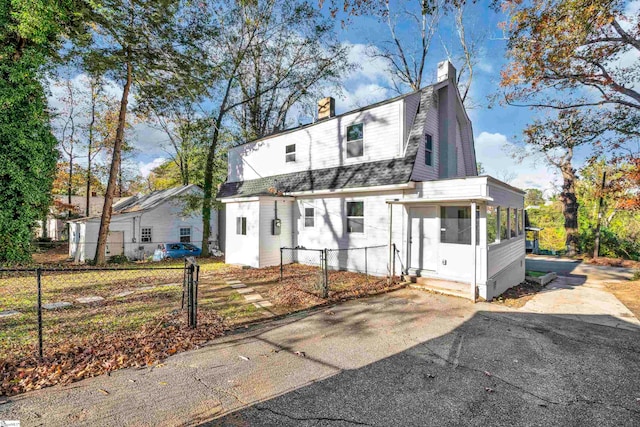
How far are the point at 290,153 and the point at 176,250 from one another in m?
9.91

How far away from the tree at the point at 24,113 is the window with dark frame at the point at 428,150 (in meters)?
14.0

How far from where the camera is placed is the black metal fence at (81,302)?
4645 millimetres

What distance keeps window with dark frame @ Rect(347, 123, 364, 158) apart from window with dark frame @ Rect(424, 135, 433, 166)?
2.37m

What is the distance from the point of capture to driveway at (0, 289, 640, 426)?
3.00m

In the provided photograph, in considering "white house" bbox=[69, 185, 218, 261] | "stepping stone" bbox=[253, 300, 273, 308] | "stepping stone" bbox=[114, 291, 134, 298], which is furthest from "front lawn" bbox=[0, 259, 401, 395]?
"white house" bbox=[69, 185, 218, 261]

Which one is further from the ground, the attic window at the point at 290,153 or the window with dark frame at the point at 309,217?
the attic window at the point at 290,153

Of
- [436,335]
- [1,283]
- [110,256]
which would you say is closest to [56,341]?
[436,335]

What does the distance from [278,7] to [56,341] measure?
20.6m

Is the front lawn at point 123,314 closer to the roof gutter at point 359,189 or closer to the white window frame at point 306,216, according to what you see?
the white window frame at point 306,216

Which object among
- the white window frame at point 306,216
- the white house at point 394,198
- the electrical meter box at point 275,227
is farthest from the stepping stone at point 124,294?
the white window frame at point 306,216

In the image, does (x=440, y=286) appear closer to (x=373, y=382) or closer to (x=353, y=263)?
(x=353, y=263)

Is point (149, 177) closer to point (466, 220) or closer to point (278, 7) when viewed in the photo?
point (278, 7)

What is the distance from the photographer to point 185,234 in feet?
66.5

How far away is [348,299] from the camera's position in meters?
7.52
